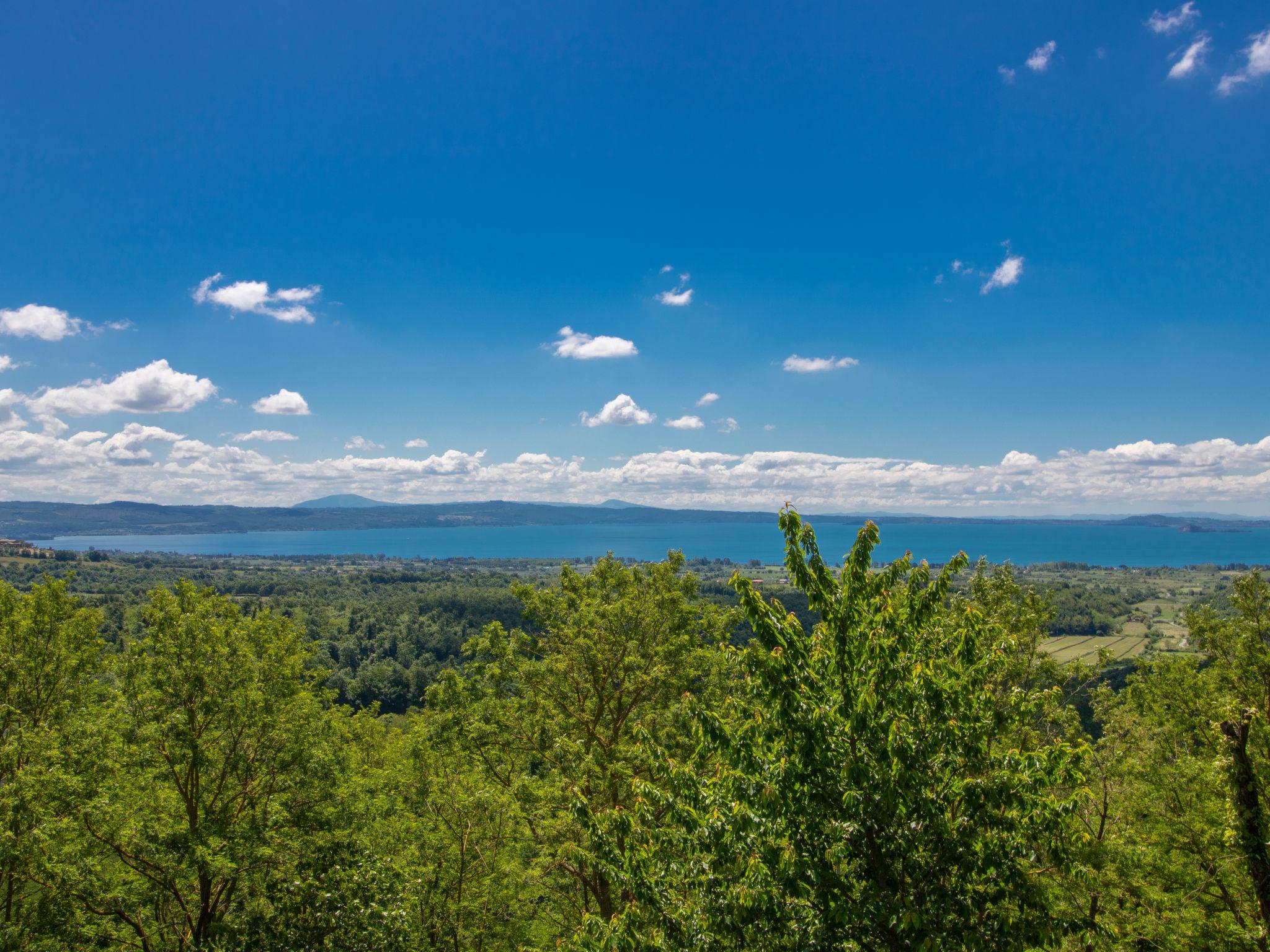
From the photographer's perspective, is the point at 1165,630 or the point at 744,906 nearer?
the point at 744,906

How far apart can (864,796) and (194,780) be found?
13357 mm

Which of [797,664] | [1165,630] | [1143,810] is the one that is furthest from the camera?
[1165,630]

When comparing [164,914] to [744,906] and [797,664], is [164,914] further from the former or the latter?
[797,664]

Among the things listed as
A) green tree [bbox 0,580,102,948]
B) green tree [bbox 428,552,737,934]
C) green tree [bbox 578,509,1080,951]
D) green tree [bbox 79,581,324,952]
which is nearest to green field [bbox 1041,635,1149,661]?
green tree [bbox 428,552,737,934]

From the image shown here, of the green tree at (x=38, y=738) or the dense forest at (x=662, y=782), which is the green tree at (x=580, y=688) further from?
the green tree at (x=38, y=738)

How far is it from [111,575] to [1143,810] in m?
235

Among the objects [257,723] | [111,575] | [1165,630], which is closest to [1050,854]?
[257,723]

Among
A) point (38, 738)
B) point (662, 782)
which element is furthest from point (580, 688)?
point (38, 738)

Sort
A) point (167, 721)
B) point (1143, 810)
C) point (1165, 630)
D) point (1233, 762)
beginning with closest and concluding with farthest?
point (1233, 762) → point (167, 721) → point (1143, 810) → point (1165, 630)

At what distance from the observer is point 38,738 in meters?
11.9

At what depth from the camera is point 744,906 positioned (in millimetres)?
6160

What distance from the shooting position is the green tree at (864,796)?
19.7 feet

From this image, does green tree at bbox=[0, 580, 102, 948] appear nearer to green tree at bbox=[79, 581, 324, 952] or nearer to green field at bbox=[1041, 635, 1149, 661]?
green tree at bbox=[79, 581, 324, 952]

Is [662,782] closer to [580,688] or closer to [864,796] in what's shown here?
[864,796]
